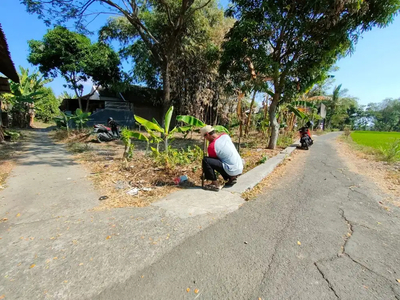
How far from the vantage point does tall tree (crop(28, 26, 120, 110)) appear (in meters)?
14.2

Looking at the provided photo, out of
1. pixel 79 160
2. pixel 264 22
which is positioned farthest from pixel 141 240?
pixel 264 22

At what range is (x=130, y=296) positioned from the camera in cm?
167

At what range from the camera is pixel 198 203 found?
134 inches

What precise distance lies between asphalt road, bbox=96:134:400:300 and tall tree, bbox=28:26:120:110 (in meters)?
16.7

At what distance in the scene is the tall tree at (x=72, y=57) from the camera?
1420cm

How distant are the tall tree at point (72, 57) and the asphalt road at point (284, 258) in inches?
658

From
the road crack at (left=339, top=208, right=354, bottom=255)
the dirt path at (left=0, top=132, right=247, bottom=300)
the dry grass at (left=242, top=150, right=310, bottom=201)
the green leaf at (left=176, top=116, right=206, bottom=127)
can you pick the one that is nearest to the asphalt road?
the road crack at (left=339, top=208, right=354, bottom=255)

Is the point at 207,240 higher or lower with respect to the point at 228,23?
lower

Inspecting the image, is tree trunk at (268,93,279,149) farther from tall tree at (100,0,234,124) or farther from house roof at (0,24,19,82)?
house roof at (0,24,19,82)

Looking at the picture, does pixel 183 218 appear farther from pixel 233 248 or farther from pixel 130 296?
pixel 130 296

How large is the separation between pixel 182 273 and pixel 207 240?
0.59 metres

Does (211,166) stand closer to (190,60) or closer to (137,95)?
(190,60)

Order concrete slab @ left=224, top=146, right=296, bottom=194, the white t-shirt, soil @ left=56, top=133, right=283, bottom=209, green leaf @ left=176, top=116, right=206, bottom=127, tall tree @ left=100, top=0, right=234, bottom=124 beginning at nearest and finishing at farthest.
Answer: soil @ left=56, top=133, right=283, bottom=209 < the white t-shirt < concrete slab @ left=224, top=146, right=296, bottom=194 < green leaf @ left=176, top=116, right=206, bottom=127 < tall tree @ left=100, top=0, right=234, bottom=124

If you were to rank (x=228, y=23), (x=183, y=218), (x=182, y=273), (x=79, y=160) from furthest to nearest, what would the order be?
(x=228, y=23)
(x=79, y=160)
(x=183, y=218)
(x=182, y=273)
